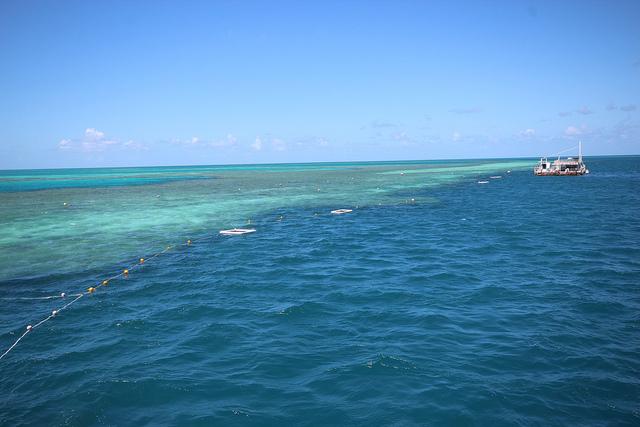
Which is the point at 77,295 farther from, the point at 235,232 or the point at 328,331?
the point at 235,232

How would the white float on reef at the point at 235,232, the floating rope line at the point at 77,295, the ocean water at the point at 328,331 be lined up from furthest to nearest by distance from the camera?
the white float on reef at the point at 235,232 → the floating rope line at the point at 77,295 → the ocean water at the point at 328,331

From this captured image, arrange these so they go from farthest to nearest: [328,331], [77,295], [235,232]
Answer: [235,232] < [77,295] < [328,331]

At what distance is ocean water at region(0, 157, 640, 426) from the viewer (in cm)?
1169

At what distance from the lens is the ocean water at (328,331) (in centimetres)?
1169

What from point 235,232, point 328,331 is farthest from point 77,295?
point 235,232

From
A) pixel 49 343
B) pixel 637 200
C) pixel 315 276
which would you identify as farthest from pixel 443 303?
pixel 637 200

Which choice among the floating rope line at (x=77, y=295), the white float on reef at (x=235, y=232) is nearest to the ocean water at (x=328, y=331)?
the floating rope line at (x=77, y=295)

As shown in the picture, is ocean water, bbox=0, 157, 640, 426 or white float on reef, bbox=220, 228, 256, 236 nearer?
ocean water, bbox=0, 157, 640, 426

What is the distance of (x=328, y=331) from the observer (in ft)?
54.4

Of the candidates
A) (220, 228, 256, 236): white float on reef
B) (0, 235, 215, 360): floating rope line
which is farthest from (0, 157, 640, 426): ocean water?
(220, 228, 256, 236): white float on reef

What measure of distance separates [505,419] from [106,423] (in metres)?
11.0

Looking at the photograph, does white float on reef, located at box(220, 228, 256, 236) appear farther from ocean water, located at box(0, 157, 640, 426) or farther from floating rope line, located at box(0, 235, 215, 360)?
floating rope line, located at box(0, 235, 215, 360)

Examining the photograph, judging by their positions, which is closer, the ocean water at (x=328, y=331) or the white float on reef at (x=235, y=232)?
the ocean water at (x=328, y=331)

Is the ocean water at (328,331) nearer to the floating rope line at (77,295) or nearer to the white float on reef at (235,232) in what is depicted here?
the floating rope line at (77,295)
